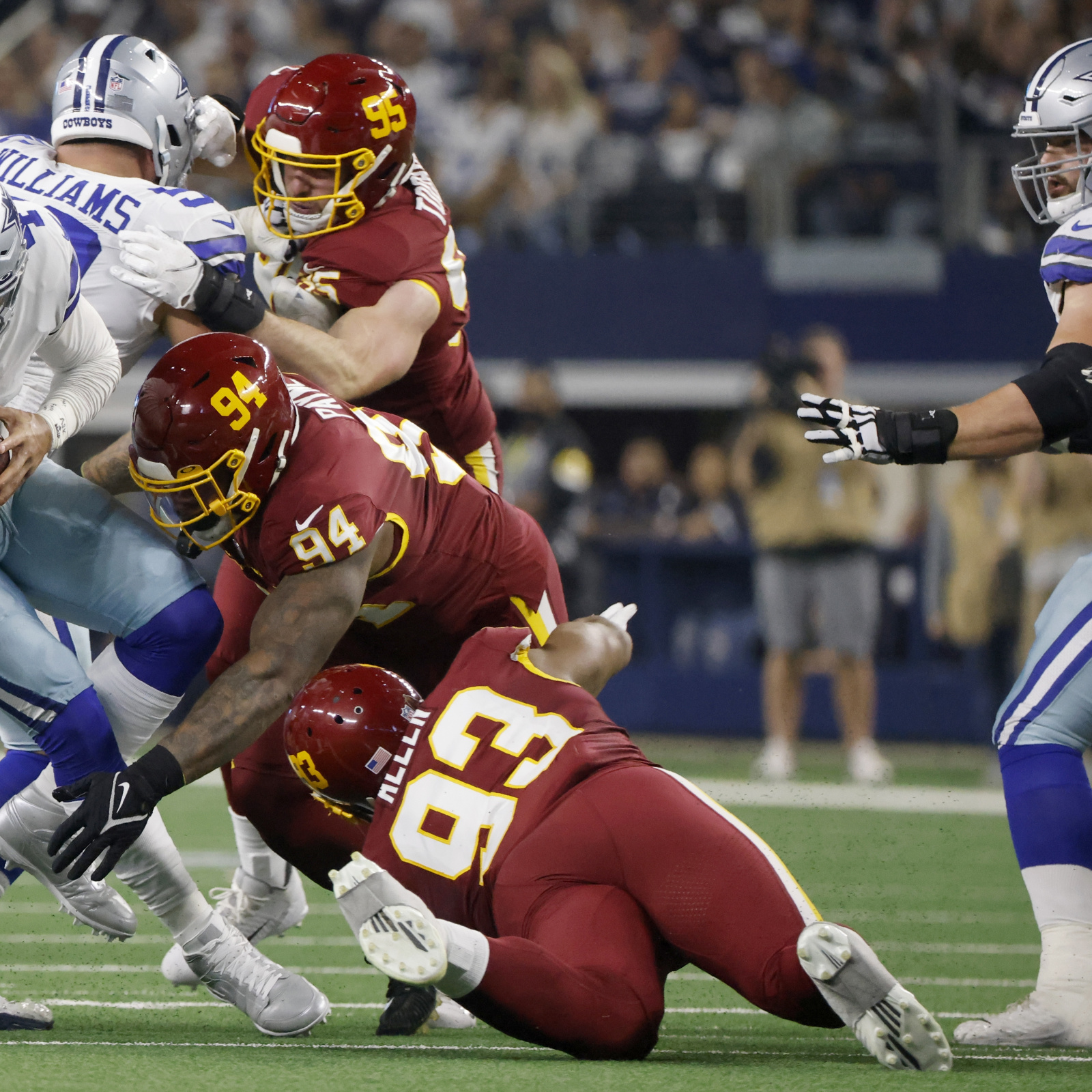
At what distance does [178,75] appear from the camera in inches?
162

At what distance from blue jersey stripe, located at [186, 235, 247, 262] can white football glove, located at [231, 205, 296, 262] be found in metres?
0.43

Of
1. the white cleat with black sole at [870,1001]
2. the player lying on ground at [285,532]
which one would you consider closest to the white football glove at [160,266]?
the player lying on ground at [285,532]

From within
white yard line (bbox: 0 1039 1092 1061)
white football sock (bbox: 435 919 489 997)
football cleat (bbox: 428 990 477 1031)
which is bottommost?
football cleat (bbox: 428 990 477 1031)

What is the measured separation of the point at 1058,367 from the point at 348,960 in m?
2.45

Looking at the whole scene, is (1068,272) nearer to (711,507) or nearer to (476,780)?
(476,780)

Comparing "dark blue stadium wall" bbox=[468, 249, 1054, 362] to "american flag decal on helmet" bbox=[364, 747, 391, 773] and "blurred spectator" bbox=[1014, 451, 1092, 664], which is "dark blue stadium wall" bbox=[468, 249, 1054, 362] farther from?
"american flag decal on helmet" bbox=[364, 747, 391, 773]

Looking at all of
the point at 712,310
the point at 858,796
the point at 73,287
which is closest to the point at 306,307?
the point at 73,287

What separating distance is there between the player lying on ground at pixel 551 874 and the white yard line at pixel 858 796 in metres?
4.14

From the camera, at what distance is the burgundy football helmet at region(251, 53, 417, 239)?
13.2 feet

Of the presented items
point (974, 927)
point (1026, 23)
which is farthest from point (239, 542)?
point (1026, 23)

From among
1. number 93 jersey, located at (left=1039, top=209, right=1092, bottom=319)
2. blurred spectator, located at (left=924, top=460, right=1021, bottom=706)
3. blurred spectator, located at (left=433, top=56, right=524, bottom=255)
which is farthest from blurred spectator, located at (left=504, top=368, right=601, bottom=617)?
number 93 jersey, located at (left=1039, top=209, right=1092, bottom=319)

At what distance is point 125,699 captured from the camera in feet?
11.6

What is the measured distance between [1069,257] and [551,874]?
1.62 meters

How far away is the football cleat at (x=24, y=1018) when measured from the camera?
3.39 meters
